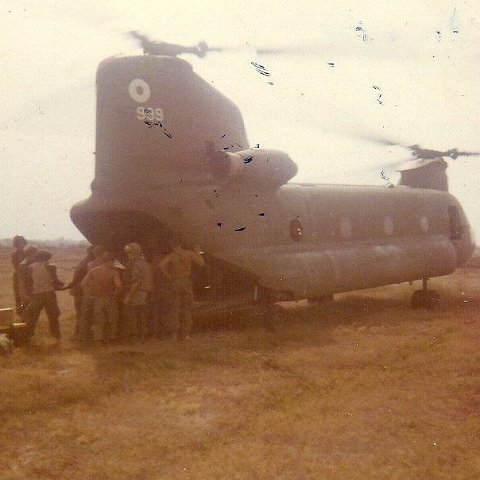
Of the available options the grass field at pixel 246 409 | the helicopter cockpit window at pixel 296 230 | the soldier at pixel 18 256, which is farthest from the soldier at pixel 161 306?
the helicopter cockpit window at pixel 296 230

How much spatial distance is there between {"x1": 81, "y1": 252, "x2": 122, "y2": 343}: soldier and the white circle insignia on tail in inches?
121

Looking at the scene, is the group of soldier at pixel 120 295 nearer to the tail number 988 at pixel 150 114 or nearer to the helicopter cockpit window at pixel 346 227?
the tail number 988 at pixel 150 114

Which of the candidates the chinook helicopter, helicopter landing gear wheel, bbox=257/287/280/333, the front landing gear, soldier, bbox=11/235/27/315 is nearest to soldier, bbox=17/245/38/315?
soldier, bbox=11/235/27/315

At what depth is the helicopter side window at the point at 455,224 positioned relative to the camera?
17.2 metres

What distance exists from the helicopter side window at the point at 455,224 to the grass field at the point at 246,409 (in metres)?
7.60

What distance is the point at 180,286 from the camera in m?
9.81

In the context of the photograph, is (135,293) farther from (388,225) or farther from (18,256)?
(388,225)

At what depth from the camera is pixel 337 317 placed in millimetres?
13258

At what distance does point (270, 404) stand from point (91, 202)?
5714 millimetres

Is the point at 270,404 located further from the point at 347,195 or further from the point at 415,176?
the point at 415,176

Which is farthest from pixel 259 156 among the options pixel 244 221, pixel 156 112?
pixel 156 112

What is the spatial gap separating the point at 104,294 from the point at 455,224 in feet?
39.7

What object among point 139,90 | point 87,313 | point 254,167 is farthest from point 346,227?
point 87,313

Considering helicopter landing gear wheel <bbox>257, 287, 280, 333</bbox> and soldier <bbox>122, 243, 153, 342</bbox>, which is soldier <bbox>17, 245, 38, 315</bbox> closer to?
soldier <bbox>122, 243, 153, 342</bbox>
